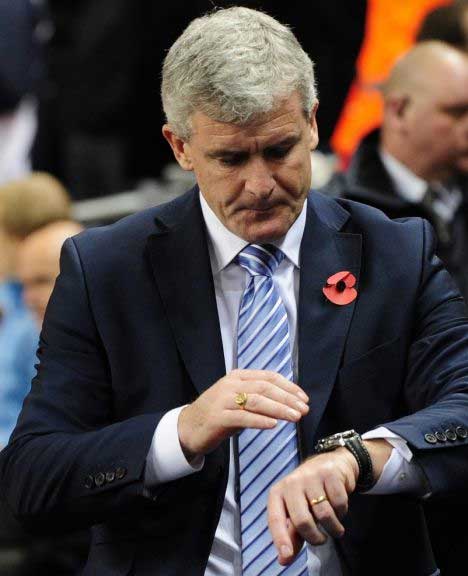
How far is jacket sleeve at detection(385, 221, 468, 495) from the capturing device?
330cm

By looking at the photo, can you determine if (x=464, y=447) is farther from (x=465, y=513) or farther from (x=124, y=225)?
(x=124, y=225)

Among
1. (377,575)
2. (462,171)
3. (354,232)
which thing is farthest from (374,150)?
(377,575)

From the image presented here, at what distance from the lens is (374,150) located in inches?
238

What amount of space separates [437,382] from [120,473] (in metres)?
0.71

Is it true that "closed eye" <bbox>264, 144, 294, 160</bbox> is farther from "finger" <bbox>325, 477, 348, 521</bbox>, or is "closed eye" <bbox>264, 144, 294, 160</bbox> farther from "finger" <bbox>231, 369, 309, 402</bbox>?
"finger" <bbox>325, 477, 348, 521</bbox>

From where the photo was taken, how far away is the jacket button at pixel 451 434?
332 cm

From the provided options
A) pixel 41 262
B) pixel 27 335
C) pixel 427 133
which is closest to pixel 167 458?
pixel 41 262

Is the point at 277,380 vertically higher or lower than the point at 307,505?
higher

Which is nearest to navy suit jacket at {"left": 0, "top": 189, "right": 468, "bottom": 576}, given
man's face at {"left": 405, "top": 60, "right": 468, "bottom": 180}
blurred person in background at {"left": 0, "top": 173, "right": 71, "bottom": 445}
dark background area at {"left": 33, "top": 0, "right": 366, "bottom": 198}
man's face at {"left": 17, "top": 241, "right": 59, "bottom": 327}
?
man's face at {"left": 17, "top": 241, "right": 59, "bottom": 327}

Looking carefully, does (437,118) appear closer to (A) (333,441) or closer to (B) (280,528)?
(A) (333,441)

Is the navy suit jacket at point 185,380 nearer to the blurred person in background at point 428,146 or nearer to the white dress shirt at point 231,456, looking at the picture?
the white dress shirt at point 231,456

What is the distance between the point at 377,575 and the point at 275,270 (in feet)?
2.35

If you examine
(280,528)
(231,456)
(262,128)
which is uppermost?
(262,128)

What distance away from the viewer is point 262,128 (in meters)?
3.39
